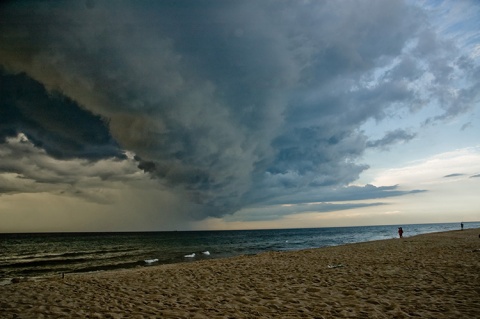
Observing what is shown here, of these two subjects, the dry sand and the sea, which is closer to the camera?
the dry sand

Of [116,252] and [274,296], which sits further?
[116,252]

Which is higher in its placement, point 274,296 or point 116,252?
point 274,296

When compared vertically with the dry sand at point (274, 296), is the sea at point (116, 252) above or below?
below

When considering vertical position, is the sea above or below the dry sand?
below

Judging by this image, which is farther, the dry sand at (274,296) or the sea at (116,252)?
the sea at (116,252)

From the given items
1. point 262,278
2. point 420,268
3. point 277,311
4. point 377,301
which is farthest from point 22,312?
point 420,268

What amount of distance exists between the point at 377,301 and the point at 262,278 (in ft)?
17.5

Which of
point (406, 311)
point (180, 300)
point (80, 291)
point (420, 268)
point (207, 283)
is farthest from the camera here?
point (420, 268)

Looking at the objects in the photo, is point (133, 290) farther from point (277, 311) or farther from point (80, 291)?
point (277, 311)

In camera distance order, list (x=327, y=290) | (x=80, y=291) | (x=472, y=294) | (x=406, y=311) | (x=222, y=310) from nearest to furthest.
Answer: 1. (x=406, y=311)
2. (x=222, y=310)
3. (x=472, y=294)
4. (x=327, y=290)
5. (x=80, y=291)

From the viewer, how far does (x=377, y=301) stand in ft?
25.0

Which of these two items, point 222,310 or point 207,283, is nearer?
point 222,310

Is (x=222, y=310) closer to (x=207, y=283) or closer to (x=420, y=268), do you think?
(x=207, y=283)

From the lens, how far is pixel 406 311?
22.2 feet
